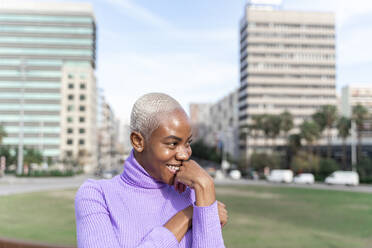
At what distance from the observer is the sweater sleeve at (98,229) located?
5.17ft

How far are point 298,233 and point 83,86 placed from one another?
257ft

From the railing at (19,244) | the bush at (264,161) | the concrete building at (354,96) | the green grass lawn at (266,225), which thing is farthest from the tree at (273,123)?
the concrete building at (354,96)

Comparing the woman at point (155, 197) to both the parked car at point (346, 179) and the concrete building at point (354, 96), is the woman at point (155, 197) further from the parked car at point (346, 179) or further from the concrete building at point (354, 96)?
the concrete building at point (354, 96)

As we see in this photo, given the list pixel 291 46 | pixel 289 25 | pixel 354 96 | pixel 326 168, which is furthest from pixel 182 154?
pixel 354 96

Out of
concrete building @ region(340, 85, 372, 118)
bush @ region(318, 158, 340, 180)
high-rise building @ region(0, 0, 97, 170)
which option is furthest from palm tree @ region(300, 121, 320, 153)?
concrete building @ region(340, 85, 372, 118)

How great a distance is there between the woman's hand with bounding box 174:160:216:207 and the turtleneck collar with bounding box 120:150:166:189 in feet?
0.43

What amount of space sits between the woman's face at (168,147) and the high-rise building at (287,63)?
307 ft

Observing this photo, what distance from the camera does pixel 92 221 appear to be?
1.63 metres

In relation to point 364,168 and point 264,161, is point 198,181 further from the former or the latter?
point 264,161

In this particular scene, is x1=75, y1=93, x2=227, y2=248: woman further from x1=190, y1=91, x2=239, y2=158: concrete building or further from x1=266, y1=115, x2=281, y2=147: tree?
x1=190, y1=91, x2=239, y2=158: concrete building

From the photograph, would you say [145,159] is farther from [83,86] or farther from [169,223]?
[83,86]

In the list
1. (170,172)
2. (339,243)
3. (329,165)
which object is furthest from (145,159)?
(329,165)

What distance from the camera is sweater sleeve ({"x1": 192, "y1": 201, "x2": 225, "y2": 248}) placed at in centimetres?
155

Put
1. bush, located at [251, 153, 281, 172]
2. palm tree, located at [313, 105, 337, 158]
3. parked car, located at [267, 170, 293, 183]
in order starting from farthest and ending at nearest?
bush, located at [251, 153, 281, 172]
palm tree, located at [313, 105, 337, 158]
parked car, located at [267, 170, 293, 183]
